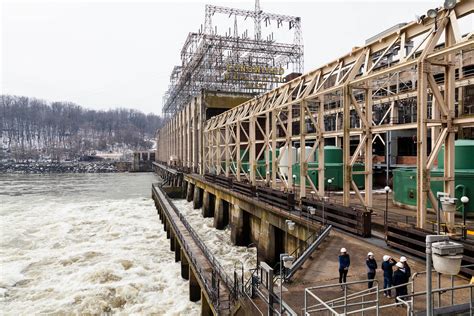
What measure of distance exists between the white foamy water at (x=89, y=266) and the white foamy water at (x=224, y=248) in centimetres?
306

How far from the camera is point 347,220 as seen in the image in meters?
14.2

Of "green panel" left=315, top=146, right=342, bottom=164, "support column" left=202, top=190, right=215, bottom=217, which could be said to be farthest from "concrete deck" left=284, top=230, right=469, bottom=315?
"support column" left=202, top=190, right=215, bottom=217

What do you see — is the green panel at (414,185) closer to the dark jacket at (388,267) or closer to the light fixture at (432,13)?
the light fixture at (432,13)

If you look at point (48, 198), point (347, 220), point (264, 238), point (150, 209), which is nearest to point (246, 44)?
point (150, 209)

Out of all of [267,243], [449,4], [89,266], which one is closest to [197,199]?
[89,266]

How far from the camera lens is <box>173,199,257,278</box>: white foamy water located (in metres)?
21.1

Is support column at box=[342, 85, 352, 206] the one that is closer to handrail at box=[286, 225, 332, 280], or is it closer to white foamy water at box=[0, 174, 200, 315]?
handrail at box=[286, 225, 332, 280]

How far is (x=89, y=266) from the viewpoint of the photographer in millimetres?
21516

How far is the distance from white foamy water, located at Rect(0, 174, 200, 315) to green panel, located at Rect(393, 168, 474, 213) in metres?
13.4

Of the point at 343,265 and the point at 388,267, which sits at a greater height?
the point at 388,267

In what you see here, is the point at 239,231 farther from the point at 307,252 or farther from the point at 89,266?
the point at 307,252

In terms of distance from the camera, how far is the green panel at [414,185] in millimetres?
16359

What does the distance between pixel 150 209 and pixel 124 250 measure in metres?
18.0

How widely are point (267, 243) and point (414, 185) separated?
911 centimetres
